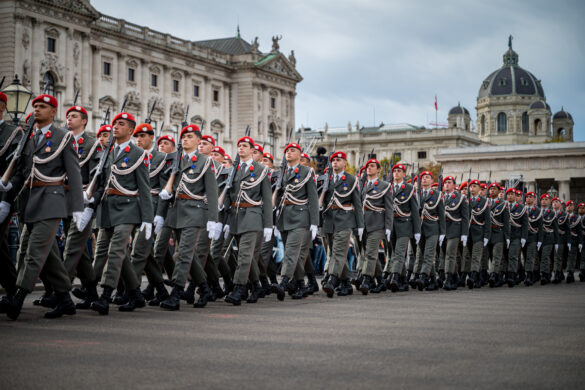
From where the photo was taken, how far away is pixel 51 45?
49.9 meters

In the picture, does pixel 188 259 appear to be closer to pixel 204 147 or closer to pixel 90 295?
pixel 90 295

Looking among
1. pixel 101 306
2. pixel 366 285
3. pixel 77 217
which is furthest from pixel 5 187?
pixel 366 285

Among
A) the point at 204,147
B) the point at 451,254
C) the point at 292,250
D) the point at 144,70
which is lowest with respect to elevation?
the point at 451,254

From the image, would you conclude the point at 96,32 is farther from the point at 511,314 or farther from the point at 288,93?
the point at 511,314

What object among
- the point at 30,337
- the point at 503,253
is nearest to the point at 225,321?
the point at 30,337

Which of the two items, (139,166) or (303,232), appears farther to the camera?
(303,232)

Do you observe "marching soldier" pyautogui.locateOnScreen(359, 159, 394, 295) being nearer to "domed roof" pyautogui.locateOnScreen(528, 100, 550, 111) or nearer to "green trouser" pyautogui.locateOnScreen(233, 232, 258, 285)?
"green trouser" pyautogui.locateOnScreen(233, 232, 258, 285)

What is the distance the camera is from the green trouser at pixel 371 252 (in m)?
12.2

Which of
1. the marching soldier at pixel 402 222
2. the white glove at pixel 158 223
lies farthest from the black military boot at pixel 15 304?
the marching soldier at pixel 402 222

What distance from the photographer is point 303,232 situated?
1096 centimetres

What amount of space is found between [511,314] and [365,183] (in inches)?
192

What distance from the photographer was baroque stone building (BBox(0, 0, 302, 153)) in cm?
4834

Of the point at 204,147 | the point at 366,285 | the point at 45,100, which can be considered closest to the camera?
the point at 45,100

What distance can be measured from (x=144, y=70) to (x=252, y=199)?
169 ft
